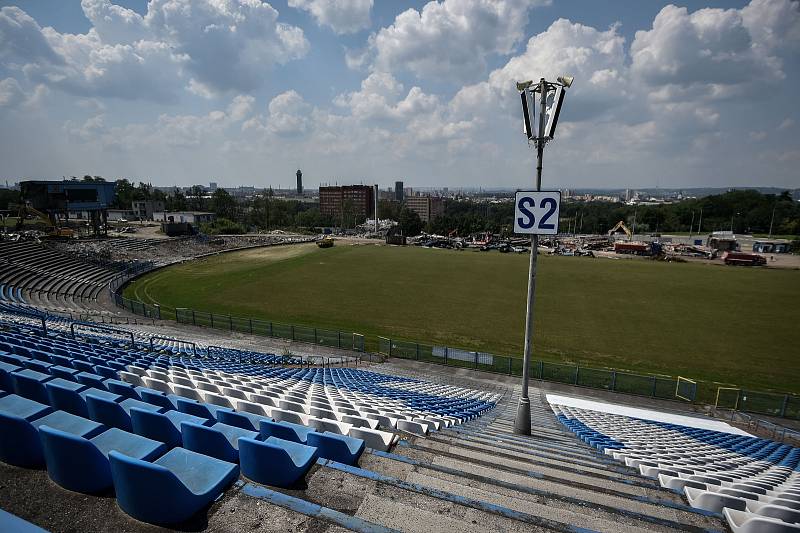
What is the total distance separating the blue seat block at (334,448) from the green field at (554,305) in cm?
2284

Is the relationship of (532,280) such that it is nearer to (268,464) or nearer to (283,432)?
(283,432)

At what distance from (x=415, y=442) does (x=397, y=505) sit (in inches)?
105

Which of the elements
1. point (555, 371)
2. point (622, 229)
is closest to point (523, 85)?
point (555, 371)

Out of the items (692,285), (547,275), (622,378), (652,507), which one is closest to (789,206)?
(692,285)

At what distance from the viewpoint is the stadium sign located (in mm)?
8266

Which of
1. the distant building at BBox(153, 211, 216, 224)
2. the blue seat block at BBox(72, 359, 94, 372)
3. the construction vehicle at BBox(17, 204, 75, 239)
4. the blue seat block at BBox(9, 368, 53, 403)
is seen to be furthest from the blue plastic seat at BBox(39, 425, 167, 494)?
the distant building at BBox(153, 211, 216, 224)

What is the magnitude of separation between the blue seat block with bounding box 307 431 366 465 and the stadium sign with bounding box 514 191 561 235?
599 centimetres

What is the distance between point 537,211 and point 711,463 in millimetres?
6412

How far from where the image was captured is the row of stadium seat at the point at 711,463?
3928mm

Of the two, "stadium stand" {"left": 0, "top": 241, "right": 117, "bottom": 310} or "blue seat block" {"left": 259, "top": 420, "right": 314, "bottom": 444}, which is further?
"stadium stand" {"left": 0, "top": 241, "right": 117, "bottom": 310}

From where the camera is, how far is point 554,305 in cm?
3712

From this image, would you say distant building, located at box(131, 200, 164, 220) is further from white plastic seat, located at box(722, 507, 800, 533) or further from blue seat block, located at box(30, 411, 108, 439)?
white plastic seat, located at box(722, 507, 800, 533)

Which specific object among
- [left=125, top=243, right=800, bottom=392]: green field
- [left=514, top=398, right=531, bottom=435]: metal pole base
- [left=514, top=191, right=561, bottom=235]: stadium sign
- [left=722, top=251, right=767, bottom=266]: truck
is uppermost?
[left=514, top=191, right=561, bottom=235]: stadium sign

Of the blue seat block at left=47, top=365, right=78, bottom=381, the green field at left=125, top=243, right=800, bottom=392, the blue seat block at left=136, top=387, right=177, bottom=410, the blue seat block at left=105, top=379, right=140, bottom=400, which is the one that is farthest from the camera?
the green field at left=125, top=243, right=800, bottom=392
